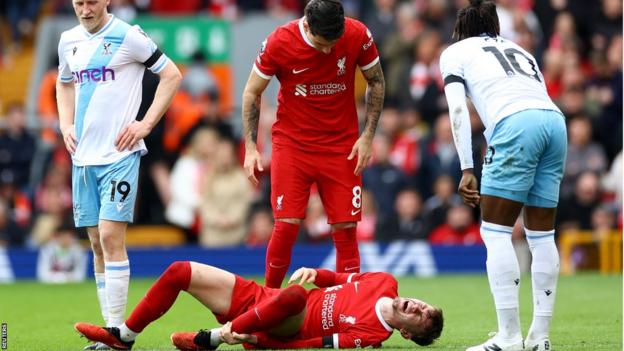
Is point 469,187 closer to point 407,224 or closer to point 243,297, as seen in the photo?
point 243,297

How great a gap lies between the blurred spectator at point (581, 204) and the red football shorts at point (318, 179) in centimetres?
831

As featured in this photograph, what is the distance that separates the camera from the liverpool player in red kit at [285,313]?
8891 millimetres

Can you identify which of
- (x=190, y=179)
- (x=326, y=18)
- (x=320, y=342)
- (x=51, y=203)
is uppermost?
(x=326, y=18)

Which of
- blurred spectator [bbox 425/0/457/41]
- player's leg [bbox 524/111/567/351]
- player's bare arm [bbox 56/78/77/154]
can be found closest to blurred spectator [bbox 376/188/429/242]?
blurred spectator [bbox 425/0/457/41]

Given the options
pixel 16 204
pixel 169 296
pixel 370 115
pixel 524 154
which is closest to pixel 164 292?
pixel 169 296

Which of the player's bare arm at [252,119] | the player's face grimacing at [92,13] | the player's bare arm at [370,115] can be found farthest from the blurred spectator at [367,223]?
the player's face grimacing at [92,13]

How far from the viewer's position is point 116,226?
9.76 metres

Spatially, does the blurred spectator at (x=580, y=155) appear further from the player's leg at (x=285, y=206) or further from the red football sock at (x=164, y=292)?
the red football sock at (x=164, y=292)

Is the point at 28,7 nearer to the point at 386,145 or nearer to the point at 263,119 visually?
the point at 263,119

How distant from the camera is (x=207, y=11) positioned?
23.8m

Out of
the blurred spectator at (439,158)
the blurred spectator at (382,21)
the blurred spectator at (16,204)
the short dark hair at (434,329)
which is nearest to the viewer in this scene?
the short dark hair at (434,329)

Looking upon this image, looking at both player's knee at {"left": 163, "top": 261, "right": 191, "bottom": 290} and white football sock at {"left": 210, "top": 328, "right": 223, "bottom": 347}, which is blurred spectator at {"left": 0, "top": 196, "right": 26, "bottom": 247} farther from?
white football sock at {"left": 210, "top": 328, "right": 223, "bottom": 347}

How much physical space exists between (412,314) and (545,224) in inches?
43.5

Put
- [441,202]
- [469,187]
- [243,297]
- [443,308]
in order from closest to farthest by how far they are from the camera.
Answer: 1. [469,187]
2. [243,297]
3. [443,308]
4. [441,202]
